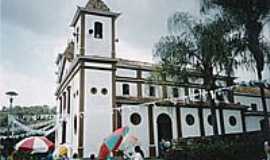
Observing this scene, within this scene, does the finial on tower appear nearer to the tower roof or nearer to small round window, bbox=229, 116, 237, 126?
the tower roof

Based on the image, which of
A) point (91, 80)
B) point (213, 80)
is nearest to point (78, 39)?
point (91, 80)

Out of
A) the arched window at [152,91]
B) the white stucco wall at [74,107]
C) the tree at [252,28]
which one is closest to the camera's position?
the tree at [252,28]

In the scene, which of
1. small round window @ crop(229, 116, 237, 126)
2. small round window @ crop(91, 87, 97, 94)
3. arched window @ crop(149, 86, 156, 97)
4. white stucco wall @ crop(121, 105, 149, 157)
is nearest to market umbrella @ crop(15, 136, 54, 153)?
small round window @ crop(91, 87, 97, 94)

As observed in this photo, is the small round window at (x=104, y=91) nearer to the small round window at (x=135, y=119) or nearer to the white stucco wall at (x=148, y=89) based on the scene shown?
the small round window at (x=135, y=119)

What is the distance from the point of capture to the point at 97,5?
19812mm

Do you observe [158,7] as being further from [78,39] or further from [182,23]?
[78,39]

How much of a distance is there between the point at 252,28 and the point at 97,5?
1078 centimetres

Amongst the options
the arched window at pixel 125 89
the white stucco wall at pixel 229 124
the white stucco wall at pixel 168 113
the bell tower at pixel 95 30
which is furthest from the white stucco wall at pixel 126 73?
the white stucco wall at pixel 229 124

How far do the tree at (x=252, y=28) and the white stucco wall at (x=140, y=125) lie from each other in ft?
28.1

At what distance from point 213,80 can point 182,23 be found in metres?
2.88

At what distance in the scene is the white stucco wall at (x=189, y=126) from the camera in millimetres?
21000

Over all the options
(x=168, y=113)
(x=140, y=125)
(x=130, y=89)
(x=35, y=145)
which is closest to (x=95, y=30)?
(x=130, y=89)

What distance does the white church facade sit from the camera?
17.5m

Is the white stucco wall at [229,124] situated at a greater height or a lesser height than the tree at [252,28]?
lesser
